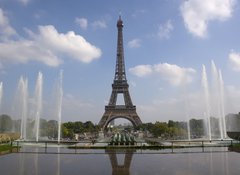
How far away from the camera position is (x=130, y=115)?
3415 inches

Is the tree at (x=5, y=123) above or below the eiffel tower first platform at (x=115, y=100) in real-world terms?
below

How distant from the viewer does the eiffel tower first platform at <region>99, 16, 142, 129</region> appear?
86250mm

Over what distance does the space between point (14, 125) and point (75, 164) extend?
3445cm

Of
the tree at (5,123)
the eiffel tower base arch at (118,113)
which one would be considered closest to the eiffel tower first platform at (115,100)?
the eiffel tower base arch at (118,113)

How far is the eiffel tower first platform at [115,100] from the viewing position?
3396 inches

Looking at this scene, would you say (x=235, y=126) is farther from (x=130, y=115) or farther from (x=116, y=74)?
(x=116, y=74)

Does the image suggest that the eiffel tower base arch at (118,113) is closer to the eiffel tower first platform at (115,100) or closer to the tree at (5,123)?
the eiffel tower first platform at (115,100)

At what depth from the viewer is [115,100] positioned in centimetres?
8956

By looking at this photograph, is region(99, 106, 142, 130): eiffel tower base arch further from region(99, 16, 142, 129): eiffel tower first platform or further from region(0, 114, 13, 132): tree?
region(0, 114, 13, 132): tree

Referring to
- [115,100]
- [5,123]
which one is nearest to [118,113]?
[115,100]

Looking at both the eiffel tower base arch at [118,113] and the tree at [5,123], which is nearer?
the tree at [5,123]

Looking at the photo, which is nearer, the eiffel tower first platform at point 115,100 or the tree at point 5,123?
the tree at point 5,123

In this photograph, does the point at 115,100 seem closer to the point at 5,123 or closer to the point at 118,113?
the point at 118,113

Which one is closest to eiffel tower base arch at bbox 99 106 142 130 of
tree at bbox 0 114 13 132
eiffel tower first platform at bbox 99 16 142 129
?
eiffel tower first platform at bbox 99 16 142 129
